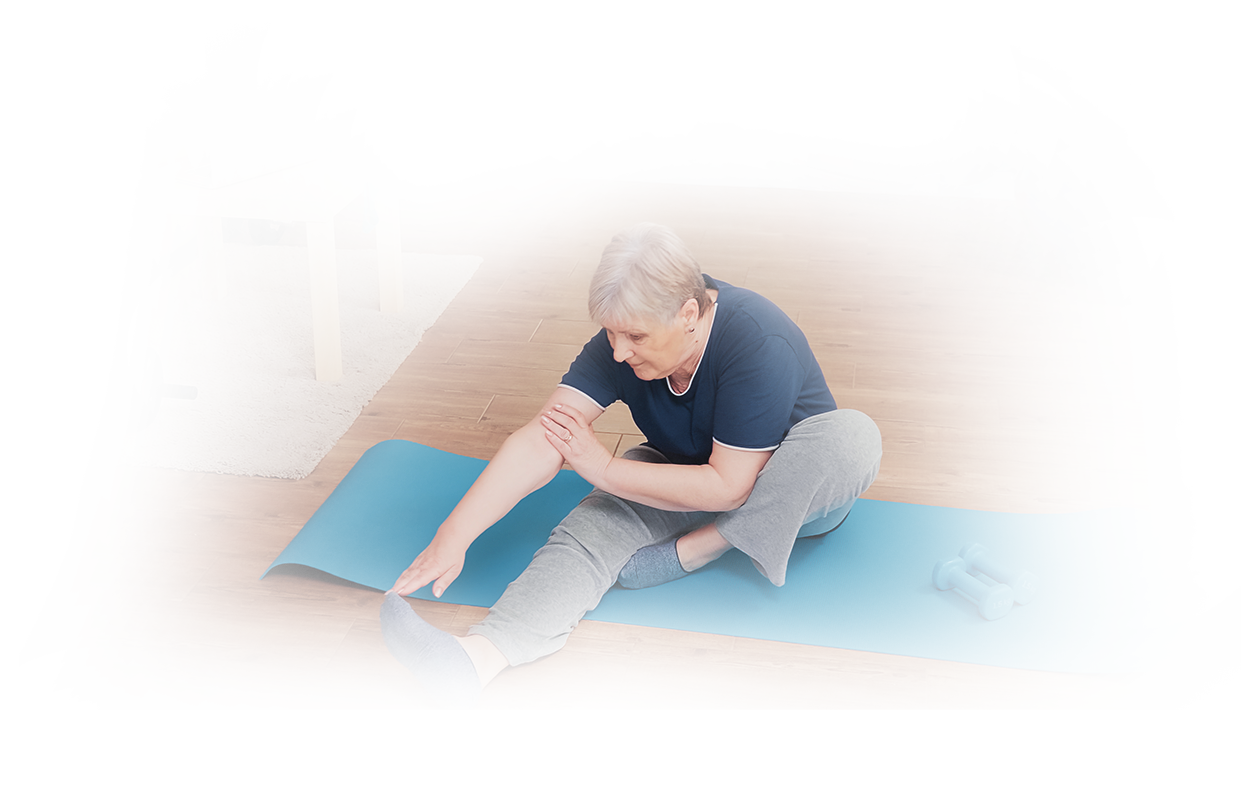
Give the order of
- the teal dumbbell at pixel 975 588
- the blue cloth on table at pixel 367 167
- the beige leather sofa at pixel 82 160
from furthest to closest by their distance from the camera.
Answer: the blue cloth on table at pixel 367 167, the beige leather sofa at pixel 82 160, the teal dumbbell at pixel 975 588

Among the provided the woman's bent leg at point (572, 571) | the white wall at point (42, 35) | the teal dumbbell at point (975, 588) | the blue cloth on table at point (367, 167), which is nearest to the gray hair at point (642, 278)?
the woman's bent leg at point (572, 571)

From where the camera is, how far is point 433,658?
1495 mm

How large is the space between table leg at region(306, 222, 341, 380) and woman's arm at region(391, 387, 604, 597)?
0.90 meters

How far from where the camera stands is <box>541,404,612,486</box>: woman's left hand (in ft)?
5.47

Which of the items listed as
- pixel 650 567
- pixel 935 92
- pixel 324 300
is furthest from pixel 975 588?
pixel 935 92

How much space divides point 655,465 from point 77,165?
1.90 meters

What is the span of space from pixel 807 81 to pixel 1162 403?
1976mm

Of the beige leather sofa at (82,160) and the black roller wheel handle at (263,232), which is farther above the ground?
the beige leather sofa at (82,160)

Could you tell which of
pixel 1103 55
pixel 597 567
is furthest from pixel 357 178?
pixel 1103 55

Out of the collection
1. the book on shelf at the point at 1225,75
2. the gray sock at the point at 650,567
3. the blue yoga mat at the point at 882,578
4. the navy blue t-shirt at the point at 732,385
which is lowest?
the blue yoga mat at the point at 882,578

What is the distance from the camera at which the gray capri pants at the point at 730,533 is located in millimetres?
1639

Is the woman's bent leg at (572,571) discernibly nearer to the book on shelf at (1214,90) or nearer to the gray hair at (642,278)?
the gray hair at (642,278)

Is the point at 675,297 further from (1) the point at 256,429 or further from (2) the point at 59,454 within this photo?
(2) the point at 59,454

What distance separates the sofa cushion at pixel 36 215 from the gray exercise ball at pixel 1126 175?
2.60 m
